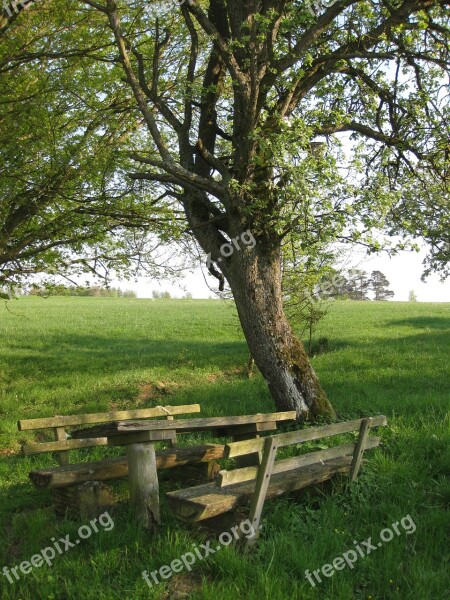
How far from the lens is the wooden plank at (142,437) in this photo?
5734 millimetres

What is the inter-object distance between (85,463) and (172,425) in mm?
1505

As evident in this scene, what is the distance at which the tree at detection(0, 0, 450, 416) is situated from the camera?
27.3ft

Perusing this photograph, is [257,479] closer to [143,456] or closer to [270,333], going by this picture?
[143,456]

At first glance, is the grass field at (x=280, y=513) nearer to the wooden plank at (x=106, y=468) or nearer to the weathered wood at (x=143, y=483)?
the weathered wood at (x=143, y=483)

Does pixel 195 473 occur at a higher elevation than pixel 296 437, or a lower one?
lower

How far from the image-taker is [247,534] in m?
5.19

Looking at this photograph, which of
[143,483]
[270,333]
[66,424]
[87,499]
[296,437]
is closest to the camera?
[296,437]

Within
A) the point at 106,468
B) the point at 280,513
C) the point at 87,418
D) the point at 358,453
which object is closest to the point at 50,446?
the point at 87,418

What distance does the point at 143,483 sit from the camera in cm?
576

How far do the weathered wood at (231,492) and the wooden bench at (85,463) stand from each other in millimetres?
769

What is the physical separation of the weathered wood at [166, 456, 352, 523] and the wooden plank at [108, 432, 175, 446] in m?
0.61

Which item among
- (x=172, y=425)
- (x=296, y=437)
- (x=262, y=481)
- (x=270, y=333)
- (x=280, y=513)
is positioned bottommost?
(x=280, y=513)

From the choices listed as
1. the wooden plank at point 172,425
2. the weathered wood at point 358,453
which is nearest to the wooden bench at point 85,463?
the wooden plank at point 172,425

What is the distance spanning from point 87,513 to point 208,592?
6.58 feet
